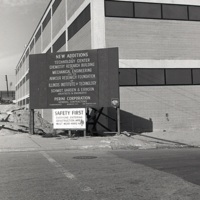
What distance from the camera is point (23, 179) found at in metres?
7.04

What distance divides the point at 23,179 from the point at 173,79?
17.2 meters

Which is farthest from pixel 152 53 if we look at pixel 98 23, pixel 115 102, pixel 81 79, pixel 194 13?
pixel 81 79

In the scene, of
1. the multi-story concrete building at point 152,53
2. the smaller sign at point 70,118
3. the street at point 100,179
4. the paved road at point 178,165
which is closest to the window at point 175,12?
the multi-story concrete building at point 152,53

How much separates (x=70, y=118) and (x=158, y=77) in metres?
7.87

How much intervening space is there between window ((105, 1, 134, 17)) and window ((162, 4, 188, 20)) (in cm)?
262

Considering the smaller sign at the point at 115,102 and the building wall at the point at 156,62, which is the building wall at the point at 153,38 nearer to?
the building wall at the point at 156,62

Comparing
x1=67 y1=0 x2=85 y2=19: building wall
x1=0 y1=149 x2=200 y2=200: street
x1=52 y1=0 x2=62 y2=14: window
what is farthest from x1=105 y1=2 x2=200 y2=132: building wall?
x1=52 y1=0 x2=62 y2=14: window

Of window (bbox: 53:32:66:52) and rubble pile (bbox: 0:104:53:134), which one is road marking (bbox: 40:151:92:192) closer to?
rubble pile (bbox: 0:104:53:134)

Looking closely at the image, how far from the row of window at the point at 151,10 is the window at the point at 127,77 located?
378cm

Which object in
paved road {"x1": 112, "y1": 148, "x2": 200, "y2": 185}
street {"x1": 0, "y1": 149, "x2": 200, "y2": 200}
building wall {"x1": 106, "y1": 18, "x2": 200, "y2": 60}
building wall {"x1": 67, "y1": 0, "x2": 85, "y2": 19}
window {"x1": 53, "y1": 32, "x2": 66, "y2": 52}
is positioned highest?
building wall {"x1": 67, "y1": 0, "x2": 85, "y2": 19}

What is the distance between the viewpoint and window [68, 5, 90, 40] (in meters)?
22.5

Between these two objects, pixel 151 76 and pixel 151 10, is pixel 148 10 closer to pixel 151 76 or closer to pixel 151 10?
pixel 151 10

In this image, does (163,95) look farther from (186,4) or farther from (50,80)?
(50,80)

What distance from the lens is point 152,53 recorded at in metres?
22.3
